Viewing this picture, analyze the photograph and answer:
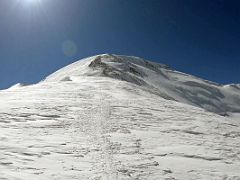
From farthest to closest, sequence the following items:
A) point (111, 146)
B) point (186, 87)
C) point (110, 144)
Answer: point (186, 87) < point (110, 144) < point (111, 146)

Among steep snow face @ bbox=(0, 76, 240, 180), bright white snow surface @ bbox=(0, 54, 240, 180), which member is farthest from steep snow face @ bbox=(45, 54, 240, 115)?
steep snow face @ bbox=(0, 76, 240, 180)

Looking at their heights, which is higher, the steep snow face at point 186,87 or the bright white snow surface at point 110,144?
the steep snow face at point 186,87

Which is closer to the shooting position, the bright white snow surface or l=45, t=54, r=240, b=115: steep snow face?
the bright white snow surface

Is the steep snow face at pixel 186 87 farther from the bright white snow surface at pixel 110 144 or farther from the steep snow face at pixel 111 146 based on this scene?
the steep snow face at pixel 111 146

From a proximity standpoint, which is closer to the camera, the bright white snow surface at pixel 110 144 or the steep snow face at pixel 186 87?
the bright white snow surface at pixel 110 144

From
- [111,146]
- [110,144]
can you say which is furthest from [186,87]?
[111,146]

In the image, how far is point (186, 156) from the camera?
1252 cm

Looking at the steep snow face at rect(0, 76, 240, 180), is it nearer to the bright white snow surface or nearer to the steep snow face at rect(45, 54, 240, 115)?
the bright white snow surface

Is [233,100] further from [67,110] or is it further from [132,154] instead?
[132,154]

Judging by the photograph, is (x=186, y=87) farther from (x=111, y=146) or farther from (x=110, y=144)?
(x=111, y=146)

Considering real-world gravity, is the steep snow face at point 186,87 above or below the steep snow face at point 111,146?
above

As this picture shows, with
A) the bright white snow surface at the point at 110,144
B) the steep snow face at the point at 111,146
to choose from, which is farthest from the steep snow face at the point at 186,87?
the steep snow face at the point at 111,146

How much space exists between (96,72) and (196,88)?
6343cm

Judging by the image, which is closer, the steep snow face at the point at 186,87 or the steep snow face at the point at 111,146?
the steep snow face at the point at 111,146
